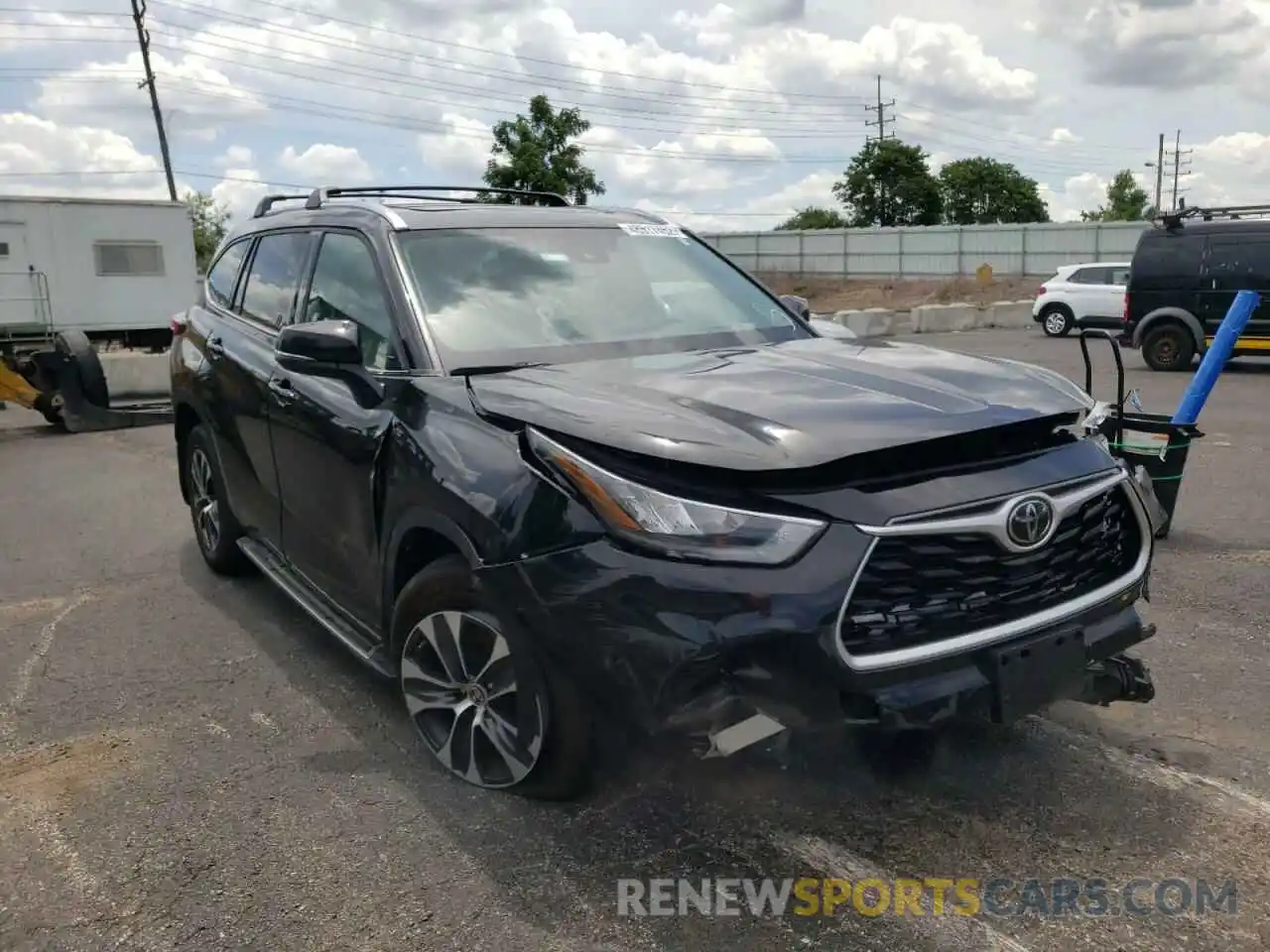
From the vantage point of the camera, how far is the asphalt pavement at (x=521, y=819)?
2.76m

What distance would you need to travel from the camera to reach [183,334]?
19.4ft

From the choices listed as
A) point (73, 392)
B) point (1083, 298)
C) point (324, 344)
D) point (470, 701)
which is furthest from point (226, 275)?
point (1083, 298)

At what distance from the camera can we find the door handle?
14.1ft

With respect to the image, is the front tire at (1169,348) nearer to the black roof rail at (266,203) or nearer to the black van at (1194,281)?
the black van at (1194,281)

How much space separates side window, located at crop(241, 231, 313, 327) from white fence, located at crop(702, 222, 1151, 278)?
34633 millimetres

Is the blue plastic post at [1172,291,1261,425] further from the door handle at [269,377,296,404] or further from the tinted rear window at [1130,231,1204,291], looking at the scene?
the tinted rear window at [1130,231,1204,291]

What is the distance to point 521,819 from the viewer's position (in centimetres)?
325

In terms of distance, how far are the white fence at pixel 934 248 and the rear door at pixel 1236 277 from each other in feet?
78.6

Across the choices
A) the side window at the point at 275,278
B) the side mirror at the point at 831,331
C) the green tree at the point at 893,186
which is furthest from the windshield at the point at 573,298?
the green tree at the point at 893,186

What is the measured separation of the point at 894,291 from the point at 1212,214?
33.2 meters

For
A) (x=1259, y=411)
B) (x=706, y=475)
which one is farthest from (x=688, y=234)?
(x=1259, y=411)

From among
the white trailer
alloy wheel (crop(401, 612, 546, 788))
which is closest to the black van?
the white trailer

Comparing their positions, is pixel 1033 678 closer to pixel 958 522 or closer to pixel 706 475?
pixel 958 522

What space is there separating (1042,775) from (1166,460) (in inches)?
120
